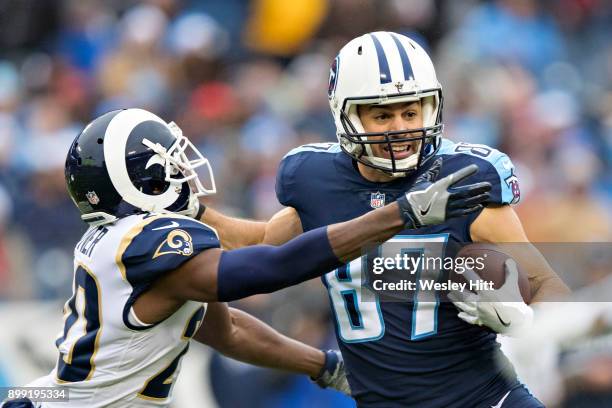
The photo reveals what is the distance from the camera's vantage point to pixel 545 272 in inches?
159

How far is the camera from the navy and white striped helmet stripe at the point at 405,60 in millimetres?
4121

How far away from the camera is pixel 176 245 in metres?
3.77

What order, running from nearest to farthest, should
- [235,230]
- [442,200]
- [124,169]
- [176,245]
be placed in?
[442,200] < [176,245] < [124,169] < [235,230]

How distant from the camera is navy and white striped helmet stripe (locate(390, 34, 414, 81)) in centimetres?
412

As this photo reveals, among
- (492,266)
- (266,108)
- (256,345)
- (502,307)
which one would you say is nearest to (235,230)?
(256,345)

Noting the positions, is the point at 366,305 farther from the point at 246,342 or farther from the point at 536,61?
the point at 536,61

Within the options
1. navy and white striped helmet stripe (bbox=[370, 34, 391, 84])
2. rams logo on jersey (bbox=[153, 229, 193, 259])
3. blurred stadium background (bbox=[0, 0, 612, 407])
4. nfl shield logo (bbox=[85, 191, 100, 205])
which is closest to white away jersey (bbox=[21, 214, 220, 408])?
rams logo on jersey (bbox=[153, 229, 193, 259])

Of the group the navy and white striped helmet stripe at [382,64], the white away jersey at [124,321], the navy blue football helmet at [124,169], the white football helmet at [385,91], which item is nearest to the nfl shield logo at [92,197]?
the navy blue football helmet at [124,169]

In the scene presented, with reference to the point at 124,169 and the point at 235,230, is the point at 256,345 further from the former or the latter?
the point at 124,169

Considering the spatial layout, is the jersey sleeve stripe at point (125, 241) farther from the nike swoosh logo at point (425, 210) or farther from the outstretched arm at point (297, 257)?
the nike swoosh logo at point (425, 210)

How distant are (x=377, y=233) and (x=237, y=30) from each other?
6462mm

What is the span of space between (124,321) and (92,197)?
1.54 feet

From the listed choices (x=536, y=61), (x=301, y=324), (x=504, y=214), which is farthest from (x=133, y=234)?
(x=536, y=61)

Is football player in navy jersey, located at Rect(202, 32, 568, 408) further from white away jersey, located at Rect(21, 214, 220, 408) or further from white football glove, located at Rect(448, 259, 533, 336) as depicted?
white away jersey, located at Rect(21, 214, 220, 408)
